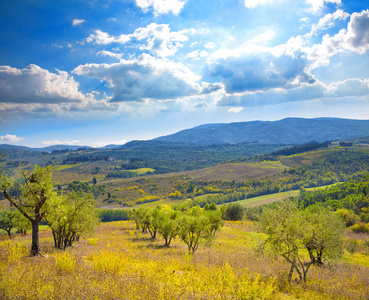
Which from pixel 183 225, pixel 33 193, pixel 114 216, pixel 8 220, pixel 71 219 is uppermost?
pixel 33 193

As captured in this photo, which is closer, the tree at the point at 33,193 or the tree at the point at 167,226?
the tree at the point at 33,193

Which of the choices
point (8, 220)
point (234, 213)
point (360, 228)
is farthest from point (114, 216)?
point (360, 228)

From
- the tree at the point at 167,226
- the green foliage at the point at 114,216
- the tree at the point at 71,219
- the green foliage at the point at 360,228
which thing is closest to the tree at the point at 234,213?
the green foliage at the point at 360,228

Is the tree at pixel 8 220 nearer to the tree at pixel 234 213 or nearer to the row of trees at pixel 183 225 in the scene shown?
the row of trees at pixel 183 225

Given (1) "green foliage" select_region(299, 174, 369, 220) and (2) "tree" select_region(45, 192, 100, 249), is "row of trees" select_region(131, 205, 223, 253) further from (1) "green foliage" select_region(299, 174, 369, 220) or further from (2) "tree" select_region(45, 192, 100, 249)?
(1) "green foliage" select_region(299, 174, 369, 220)

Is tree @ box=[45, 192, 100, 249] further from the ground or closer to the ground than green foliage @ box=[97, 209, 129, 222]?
further from the ground

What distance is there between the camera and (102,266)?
40.7 ft

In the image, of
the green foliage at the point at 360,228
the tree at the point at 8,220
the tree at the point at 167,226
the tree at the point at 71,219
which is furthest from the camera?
the green foliage at the point at 360,228

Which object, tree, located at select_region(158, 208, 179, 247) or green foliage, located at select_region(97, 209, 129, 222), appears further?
green foliage, located at select_region(97, 209, 129, 222)

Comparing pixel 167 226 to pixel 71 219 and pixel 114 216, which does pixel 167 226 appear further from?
pixel 114 216

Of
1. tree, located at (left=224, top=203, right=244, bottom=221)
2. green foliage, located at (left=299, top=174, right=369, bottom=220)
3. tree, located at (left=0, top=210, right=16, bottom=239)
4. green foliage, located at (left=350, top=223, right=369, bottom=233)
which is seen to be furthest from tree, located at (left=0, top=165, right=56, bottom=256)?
tree, located at (left=224, top=203, right=244, bottom=221)

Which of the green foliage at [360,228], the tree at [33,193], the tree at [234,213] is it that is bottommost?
the tree at [234,213]

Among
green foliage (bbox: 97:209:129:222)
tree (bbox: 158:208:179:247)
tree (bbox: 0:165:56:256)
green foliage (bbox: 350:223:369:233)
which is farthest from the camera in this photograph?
green foliage (bbox: 97:209:129:222)

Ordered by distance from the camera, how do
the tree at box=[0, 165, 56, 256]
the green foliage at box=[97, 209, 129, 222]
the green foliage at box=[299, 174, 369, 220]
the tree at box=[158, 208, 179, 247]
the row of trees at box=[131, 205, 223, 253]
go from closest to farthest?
the tree at box=[0, 165, 56, 256]
the row of trees at box=[131, 205, 223, 253]
the tree at box=[158, 208, 179, 247]
the green foliage at box=[299, 174, 369, 220]
the green foliage at box=[97, 209, 129, 222]
